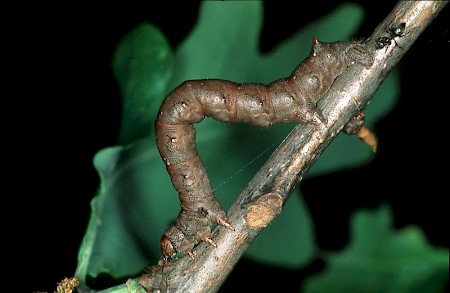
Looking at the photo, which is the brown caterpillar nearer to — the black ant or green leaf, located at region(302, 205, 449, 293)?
the black ant

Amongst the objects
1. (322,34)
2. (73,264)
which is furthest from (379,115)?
(73,264)

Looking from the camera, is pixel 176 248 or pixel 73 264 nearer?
pixel 176 248

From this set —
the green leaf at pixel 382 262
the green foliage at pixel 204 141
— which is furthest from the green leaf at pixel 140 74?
the green leaf at pixel 382 262

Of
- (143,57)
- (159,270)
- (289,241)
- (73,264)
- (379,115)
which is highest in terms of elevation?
(379,115)

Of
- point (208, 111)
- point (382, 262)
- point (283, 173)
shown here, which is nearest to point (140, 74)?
point (208, 111)

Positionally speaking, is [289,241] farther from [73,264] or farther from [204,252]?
[73,264]
